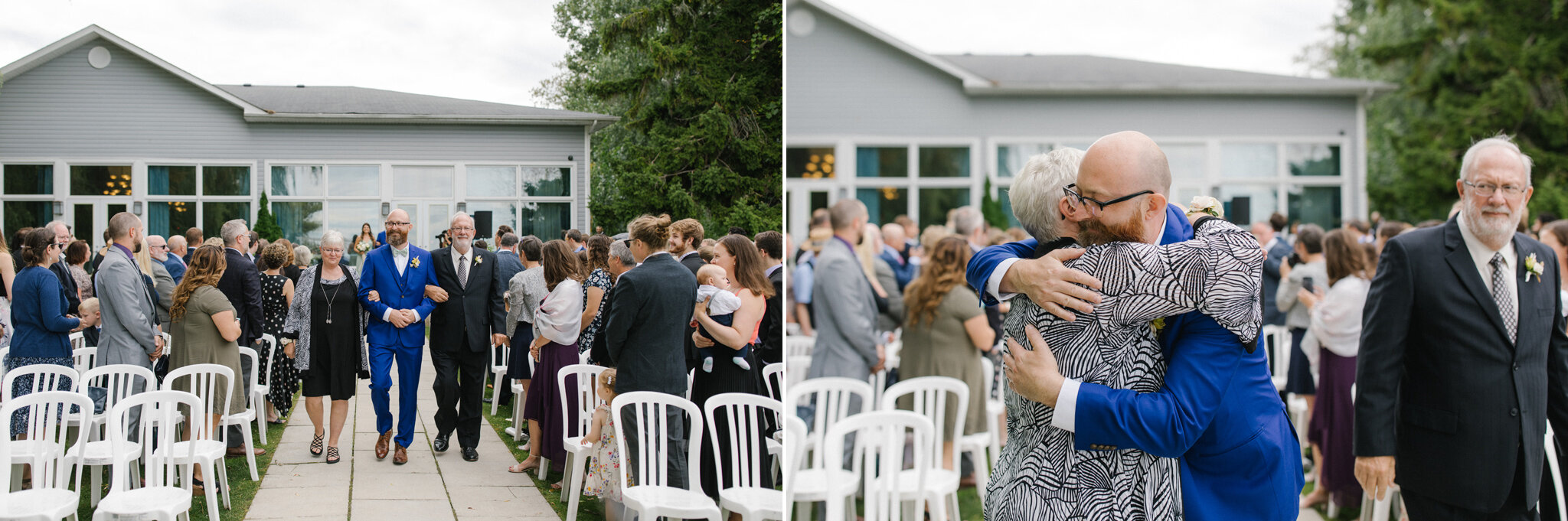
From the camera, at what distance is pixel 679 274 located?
350 centimetres

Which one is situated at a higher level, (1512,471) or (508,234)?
(508,234)

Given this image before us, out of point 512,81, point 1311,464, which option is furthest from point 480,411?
point 1311,464

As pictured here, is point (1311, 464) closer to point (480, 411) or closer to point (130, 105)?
point (480, 411)

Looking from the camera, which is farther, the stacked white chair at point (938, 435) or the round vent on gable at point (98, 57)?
the stacked white chair at point (938, 435)

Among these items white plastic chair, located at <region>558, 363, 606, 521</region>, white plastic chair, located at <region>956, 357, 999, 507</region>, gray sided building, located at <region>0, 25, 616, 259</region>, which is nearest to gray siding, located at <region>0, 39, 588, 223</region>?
gray sided building, located at <region>0, 25, 616, 259</region>

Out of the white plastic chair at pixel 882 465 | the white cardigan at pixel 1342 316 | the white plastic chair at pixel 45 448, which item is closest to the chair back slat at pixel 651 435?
the white plastic chair at pixel 882 465

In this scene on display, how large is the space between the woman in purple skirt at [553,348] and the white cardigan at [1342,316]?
12.0 ft

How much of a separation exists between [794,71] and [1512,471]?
518 inches

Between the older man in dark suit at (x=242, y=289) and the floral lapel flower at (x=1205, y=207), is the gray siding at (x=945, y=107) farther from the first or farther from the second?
the floral lapel flower at (x=1205, y=207)

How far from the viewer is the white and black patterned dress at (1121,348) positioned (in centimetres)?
140

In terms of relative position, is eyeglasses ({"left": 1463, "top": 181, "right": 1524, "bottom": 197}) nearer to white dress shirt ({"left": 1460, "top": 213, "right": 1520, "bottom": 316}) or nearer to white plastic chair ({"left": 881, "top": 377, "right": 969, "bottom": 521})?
white dress shirt ({"left": 1460, "top": 213, "right": 1520, "bottom": 316})

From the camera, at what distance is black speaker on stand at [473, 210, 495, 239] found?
128 inches

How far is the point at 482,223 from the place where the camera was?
3.26 metres

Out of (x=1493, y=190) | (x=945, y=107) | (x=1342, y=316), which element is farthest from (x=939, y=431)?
(x=945, y=107)
